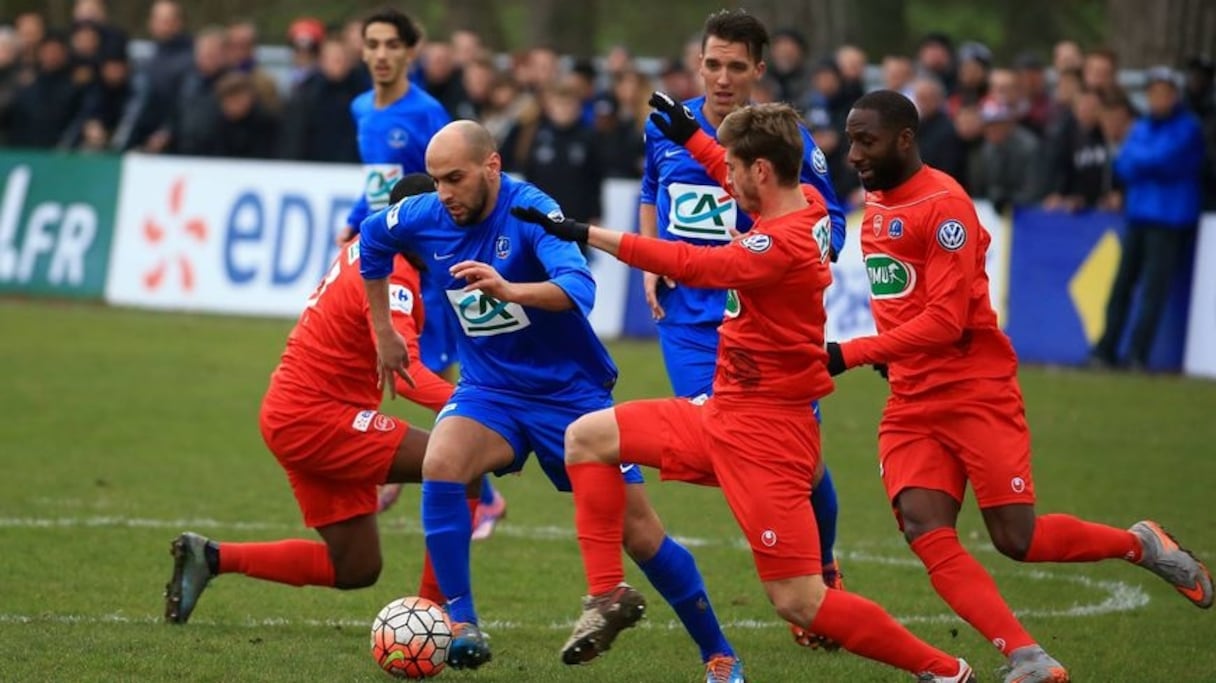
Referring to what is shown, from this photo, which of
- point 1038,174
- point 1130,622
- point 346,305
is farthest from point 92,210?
point 1130,622

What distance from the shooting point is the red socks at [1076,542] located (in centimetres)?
765

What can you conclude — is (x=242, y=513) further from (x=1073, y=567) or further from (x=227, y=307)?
(x=227, y=307)

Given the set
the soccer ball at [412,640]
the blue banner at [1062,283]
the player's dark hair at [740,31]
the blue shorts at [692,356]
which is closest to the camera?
the soccer ball at [412,640]

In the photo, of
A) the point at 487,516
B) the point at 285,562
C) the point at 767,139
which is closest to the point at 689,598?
the point at 767,139

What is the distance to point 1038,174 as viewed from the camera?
17.8 m

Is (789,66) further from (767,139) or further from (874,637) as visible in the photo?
(874,637)

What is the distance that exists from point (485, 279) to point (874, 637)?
5.86 feet

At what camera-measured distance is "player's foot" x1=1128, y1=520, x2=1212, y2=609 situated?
7.87 meters

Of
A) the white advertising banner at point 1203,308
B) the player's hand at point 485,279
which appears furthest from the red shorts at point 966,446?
the white advertising banner at point 1203,308

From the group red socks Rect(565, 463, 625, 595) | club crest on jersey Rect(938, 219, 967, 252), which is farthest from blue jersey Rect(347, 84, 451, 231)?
club crest on jersey Rect(938, 219, 967, 252)

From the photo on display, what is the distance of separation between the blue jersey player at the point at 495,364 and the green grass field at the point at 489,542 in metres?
0.43

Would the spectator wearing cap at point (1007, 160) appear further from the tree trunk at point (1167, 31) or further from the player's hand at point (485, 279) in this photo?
the player's hand at point (485, 279)

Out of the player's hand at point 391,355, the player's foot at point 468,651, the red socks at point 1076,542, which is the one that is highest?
the player's hand at point 391,355

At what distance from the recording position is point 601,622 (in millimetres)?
6984
